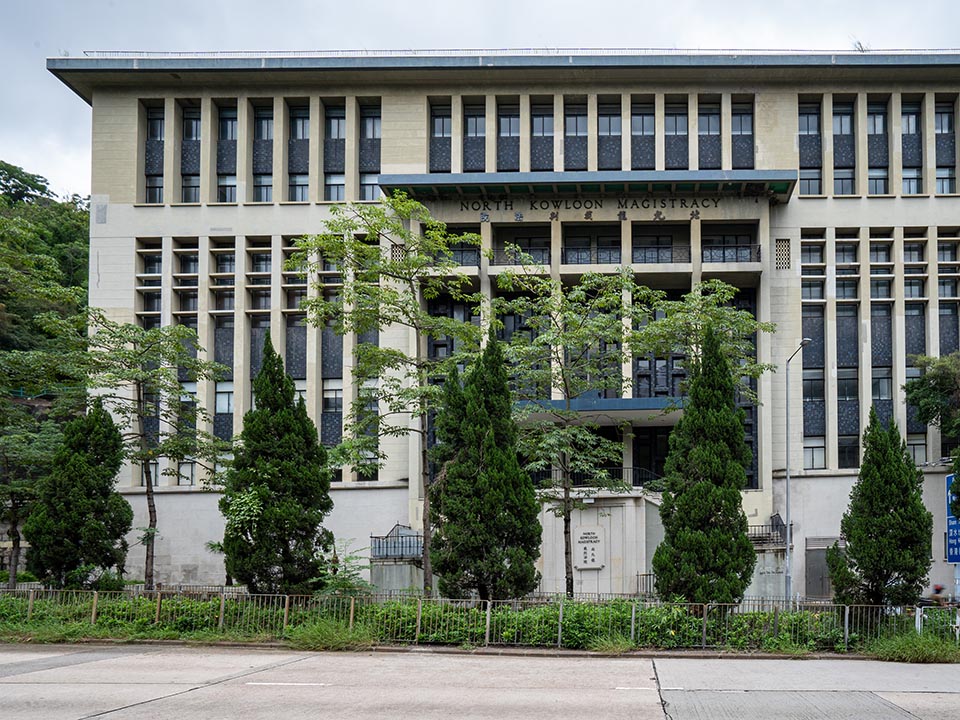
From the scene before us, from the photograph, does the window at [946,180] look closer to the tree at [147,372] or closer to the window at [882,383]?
the window at [882,383]

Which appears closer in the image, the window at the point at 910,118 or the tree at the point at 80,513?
the tree at the point at 80,513

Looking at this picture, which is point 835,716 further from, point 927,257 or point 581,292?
point 927,257

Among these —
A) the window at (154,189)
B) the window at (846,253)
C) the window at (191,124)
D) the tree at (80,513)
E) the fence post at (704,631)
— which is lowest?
the fence post at (704,631)

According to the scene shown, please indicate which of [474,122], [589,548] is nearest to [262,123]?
[474,122]

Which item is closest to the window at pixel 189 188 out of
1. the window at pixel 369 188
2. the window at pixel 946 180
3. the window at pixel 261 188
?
the window at pixel 261 188

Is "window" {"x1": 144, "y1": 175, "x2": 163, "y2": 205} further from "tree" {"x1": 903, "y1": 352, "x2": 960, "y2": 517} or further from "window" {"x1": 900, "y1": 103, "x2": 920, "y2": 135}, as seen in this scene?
"tree" {"x1": 903, "y1": 352, "x2": 960, "y2": 517}

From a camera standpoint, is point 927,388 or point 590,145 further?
point 590,145

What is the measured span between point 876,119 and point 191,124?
32530 millimetres

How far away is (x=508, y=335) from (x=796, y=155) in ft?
51.4

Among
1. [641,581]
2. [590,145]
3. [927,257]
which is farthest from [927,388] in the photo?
[590,145]

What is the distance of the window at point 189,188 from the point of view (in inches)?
1852

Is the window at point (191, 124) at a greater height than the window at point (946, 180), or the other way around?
the window at point (191, 124)

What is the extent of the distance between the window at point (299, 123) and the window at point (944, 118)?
1170 inches

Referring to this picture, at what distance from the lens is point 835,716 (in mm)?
14914
